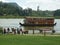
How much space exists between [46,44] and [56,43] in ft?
4.08

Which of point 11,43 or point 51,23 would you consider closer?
point 11,43

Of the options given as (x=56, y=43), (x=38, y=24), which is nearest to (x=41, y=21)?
(x=38, y=24)

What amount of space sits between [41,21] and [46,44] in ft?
239

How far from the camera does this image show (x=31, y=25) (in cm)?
9531

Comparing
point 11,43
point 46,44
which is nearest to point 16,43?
point 11,43

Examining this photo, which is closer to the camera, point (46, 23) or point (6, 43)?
point (6, 43)

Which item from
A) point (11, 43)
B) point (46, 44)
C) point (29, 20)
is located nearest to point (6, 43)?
point (11, 43)

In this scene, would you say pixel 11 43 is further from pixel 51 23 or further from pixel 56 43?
pixel 51 23

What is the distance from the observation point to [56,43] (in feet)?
79.6

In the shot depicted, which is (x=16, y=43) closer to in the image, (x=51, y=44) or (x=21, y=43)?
(x=21, y=43)

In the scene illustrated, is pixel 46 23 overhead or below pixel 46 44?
below

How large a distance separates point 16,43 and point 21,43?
46 centimetres

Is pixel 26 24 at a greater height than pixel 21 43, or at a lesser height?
lesser

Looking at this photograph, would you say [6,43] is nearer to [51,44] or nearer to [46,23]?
[51,44]
